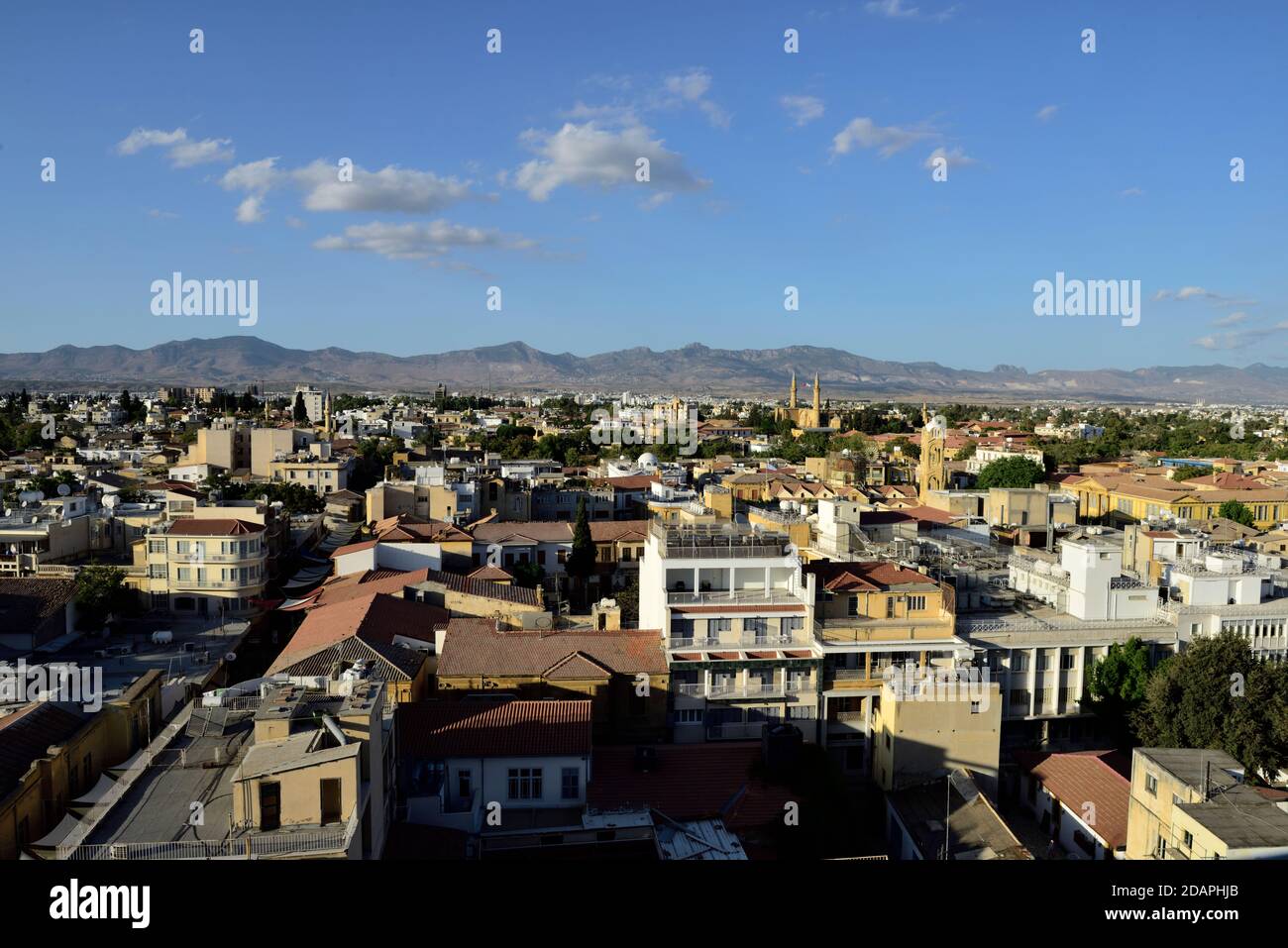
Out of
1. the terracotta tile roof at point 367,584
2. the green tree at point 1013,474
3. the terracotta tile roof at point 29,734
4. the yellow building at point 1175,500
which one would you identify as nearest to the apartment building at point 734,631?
the terracotta tile roof at point 367,584

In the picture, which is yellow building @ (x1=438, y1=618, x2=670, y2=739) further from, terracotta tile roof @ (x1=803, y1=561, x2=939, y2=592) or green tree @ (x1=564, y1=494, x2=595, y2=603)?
green tree @ (x1=564, y1=494, x2=595, y2=603)

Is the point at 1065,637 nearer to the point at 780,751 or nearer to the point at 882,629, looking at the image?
the point at 882,629

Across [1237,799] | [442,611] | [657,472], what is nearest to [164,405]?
[657,472]

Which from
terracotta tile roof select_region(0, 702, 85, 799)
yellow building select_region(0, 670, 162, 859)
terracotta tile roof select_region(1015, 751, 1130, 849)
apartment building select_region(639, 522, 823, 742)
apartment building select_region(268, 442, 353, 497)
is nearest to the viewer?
yellow building select_region(0, 670, 162, 859)

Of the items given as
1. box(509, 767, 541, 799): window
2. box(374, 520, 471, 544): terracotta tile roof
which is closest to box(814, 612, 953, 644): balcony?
box(509, 767, 541, 799): window
